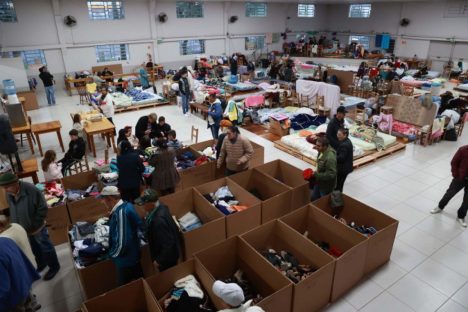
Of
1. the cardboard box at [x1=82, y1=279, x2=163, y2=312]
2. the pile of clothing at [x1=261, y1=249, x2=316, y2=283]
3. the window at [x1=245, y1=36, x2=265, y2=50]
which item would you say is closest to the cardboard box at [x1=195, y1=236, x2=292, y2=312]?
the pile of clothing at [x1=261, y1=249, x2=316, y2=283]

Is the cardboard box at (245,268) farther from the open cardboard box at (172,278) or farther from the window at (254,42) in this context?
the window at (254,42)

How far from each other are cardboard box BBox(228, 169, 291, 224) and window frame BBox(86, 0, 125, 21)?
1342cm

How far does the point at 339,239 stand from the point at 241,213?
131 centimetres

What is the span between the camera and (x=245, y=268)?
3869 mm

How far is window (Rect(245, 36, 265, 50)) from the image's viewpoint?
2052 centimetres

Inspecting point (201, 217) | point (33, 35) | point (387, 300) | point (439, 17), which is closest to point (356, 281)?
point (387, 300)

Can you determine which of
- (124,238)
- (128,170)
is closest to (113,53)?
(128,170)

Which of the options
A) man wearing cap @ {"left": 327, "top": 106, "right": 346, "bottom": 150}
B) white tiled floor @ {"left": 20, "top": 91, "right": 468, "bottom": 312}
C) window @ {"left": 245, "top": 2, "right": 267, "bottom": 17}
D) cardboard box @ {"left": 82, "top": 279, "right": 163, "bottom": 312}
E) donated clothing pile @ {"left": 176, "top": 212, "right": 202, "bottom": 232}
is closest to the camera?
cardboard box @ {"left": 82, "top": 279, "right": 163, "bottom": 312}

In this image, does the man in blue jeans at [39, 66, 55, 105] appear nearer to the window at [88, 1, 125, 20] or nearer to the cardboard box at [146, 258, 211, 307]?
the window at [88, 1, 125, 20]

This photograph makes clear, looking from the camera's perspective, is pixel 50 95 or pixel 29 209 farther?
pixel 50 95

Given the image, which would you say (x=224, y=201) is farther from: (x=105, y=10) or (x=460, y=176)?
(x=105, y=10)

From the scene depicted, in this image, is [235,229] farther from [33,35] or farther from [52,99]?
[33,35]

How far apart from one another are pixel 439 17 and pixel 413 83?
248 inches

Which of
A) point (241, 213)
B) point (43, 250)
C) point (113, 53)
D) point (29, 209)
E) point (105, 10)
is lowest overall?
point (43, 250)
